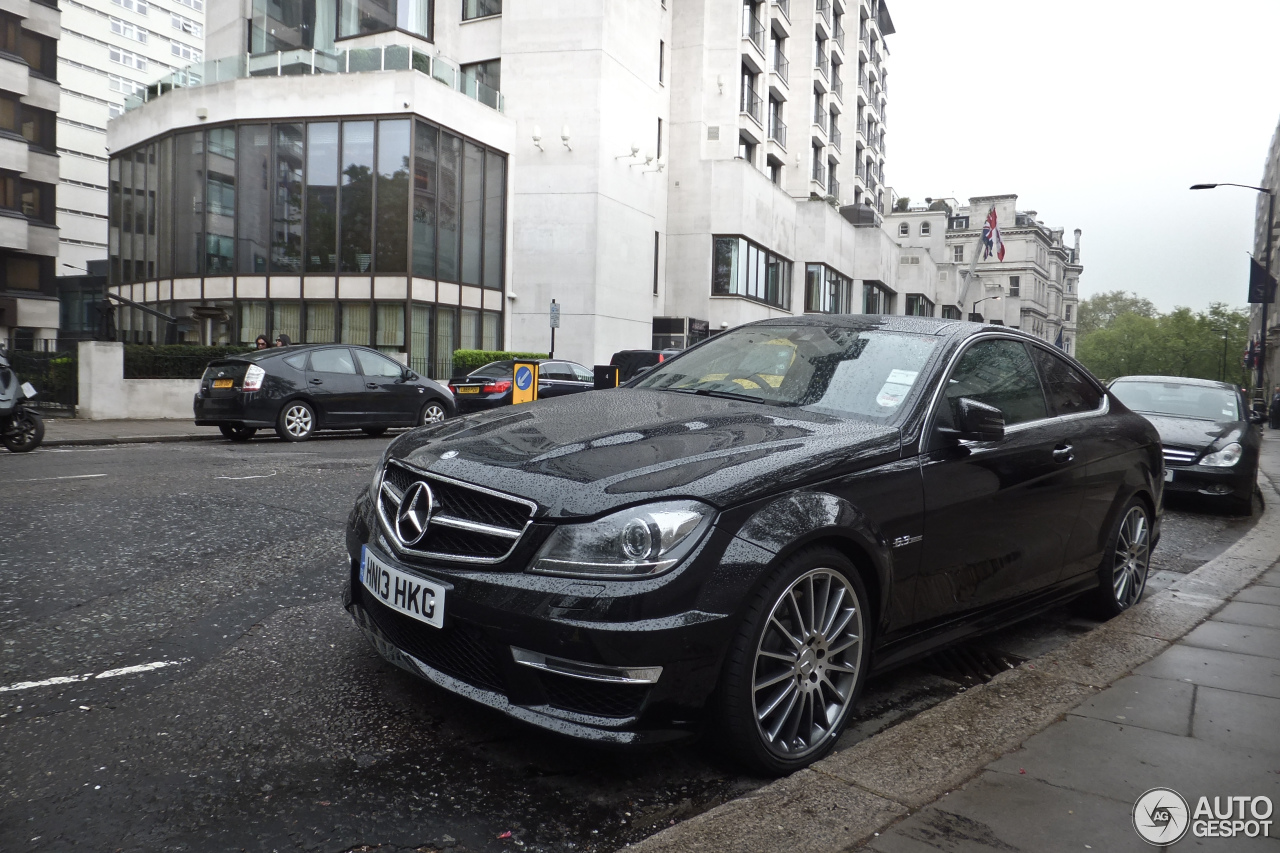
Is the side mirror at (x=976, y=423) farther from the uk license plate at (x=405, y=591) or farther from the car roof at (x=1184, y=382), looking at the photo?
the car roof at (x=1184, y=382)

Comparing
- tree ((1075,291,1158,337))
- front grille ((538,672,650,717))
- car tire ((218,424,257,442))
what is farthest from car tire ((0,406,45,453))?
tree ((1075,291,1158,337))

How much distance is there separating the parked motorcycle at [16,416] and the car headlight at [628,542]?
11.1 metres

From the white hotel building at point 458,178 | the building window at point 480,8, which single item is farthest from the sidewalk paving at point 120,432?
the building window at point 480,8

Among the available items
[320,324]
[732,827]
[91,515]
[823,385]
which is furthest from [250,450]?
[320,324]

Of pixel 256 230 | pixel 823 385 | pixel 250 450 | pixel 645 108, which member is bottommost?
pixel 250 450

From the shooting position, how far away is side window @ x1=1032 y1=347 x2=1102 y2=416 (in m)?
4.64

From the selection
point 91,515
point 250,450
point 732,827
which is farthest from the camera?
point 250,450

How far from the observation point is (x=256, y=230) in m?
25.8

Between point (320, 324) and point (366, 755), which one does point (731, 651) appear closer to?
point (366, 755)

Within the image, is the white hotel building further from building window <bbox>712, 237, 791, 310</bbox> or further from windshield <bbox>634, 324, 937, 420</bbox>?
windshield <bbox>634, 324, 937, 420</bbox>

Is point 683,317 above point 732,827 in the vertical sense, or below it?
above

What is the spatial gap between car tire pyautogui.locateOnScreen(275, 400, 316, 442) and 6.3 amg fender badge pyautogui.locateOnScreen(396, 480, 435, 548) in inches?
449

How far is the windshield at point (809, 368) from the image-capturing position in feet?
12.4

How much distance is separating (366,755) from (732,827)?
120 centimetres
